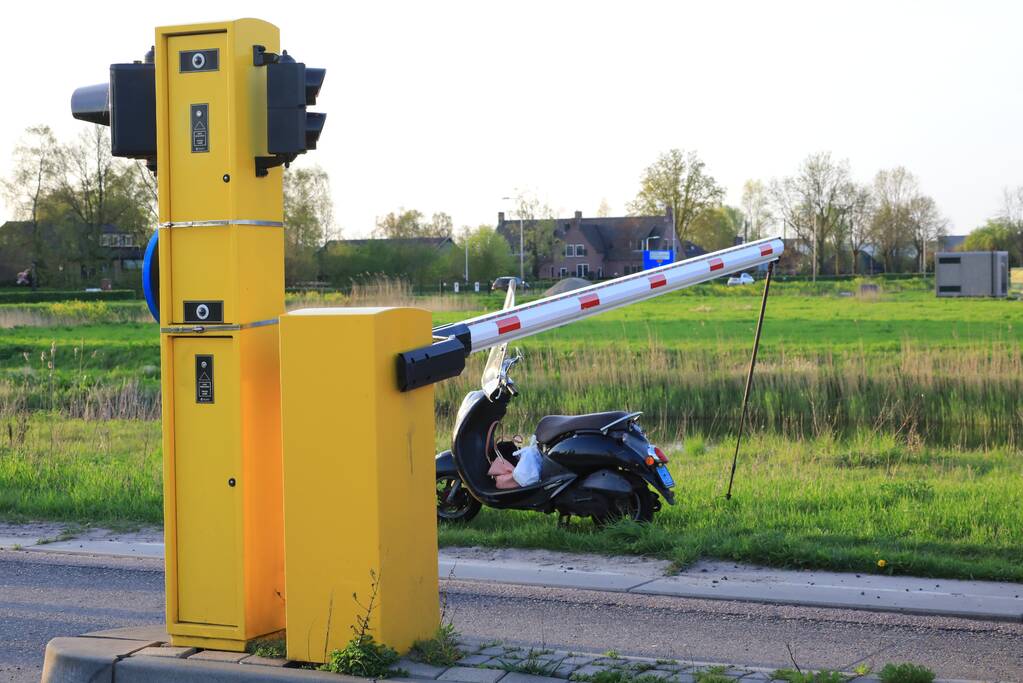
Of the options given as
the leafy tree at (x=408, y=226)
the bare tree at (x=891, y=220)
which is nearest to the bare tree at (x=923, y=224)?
the bare tree at (x=891, y=220)

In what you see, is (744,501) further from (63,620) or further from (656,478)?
(63,620)

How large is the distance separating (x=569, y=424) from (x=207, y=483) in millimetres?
3507

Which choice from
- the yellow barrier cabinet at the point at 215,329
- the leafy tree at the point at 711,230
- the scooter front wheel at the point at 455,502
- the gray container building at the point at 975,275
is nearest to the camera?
the yellow barrier cabinet at the point at 215,329

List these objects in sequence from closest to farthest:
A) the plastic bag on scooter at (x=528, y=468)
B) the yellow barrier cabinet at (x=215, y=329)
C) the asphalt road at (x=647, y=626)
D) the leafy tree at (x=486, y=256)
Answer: the yellow barrier cabinet at (x=215, y=329) → the asphalt road at (x=647, y=626) → the plastic bag on scooter at (x=528, y=468) → the leafy tree at (x=486, y=256)

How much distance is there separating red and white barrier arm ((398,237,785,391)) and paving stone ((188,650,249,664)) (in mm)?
1708

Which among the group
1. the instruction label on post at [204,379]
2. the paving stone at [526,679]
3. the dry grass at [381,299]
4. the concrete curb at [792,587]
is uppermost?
the dry grass at [381,299]

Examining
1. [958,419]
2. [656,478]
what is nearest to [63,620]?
[656,478]

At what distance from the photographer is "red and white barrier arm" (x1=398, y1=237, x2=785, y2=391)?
21.4ft

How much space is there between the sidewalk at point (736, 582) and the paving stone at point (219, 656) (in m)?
2.38

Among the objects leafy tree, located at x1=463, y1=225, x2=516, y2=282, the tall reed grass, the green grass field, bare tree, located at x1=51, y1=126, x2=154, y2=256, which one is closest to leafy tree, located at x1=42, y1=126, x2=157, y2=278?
bare tree, located at x1=51, y1=126, x2=154, y2=256

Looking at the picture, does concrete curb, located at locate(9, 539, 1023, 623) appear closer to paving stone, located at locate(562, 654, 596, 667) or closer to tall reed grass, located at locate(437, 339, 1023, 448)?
paving stone, located at locate(562, 654, 596, 667)

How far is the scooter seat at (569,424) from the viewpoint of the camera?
7.73 metres

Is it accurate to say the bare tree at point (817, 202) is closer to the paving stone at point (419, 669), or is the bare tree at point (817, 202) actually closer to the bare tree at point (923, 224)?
the bare tree at point (923, 224)

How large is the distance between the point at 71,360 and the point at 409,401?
2388 centimetres
